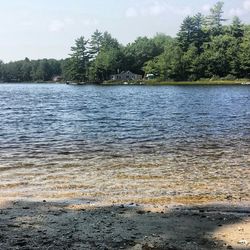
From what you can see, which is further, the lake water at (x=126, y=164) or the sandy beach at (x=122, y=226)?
the lake water at (x=126, y=164)

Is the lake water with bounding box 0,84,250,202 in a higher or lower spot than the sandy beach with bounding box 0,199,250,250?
lower

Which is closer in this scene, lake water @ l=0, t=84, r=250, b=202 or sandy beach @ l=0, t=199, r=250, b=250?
sandy beach @ l=0, t=199, r=250, b=250

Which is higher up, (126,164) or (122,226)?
(122,226)

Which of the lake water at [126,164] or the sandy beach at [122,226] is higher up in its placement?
the sandy beach at [122,226]

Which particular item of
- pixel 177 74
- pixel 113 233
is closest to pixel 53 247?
pixel 113 233

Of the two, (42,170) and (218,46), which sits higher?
(218,46)

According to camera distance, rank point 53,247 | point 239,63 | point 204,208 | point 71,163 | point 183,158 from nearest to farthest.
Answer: point 53,247, point 204,208, point 71,163, point 183,158, point 239,63

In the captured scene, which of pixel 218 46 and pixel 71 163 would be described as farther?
pixel 218 46

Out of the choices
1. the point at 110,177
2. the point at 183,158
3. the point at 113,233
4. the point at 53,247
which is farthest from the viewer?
the point at 183,158

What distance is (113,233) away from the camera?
8.86m

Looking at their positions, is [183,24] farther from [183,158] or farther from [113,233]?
[113,233]

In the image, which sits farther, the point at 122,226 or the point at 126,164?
the point at 126,164

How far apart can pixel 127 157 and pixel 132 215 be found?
10.4 m

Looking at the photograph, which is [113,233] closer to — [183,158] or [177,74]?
[183,158]
